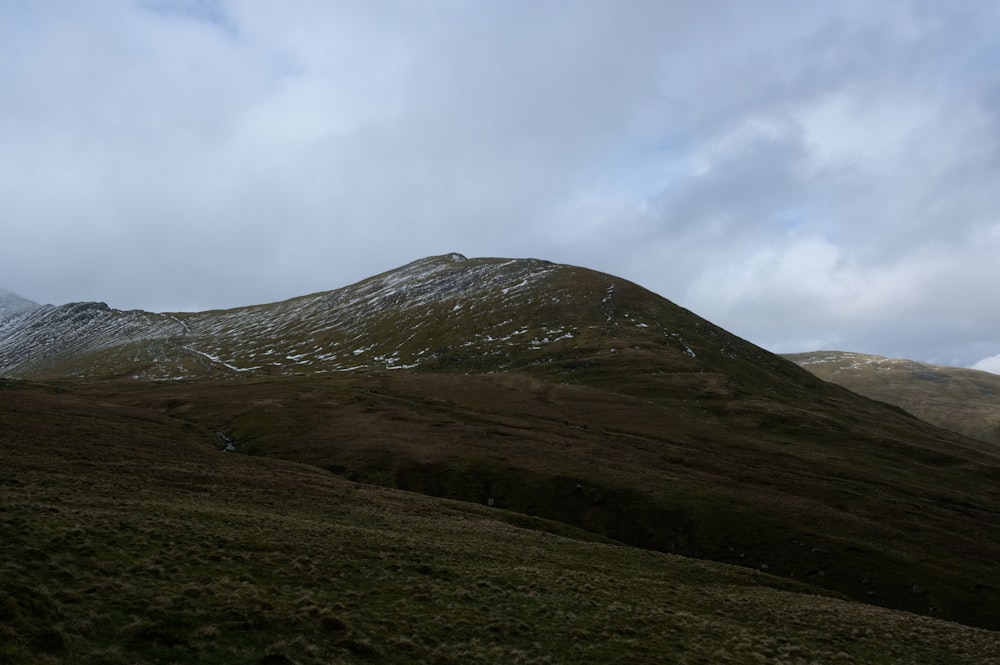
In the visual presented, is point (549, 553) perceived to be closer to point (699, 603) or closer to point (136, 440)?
point (699, 603)

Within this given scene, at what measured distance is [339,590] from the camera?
89.0 feet

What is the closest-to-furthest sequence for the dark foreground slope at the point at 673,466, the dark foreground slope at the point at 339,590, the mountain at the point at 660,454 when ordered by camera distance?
1. the dark foreground slope at the point at 339,590
2. the dark foreground slope at the point at 673,466
3. the mountain at the point at 660,454

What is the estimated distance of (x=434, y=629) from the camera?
80.4 ft

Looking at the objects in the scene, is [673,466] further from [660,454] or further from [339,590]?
[339,590]

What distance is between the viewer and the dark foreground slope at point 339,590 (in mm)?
20109

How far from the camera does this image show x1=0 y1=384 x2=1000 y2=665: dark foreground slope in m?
20.1

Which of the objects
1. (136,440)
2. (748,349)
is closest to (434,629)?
(136,440)

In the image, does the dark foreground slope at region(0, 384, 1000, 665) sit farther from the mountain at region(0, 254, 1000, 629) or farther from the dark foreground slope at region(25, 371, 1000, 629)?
the mountain at region(0, 254, 1000, 629)

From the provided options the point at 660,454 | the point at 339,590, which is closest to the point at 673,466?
the point at 660,454

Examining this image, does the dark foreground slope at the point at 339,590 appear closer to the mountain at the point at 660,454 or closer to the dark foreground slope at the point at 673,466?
the dark foreground slope at the point at 673,466

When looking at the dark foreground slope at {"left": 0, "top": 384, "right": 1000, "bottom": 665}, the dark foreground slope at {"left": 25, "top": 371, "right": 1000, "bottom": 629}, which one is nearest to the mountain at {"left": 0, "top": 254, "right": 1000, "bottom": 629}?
the dark foreground slope at {"left": 25, "top": 371, "right": 1000, "bottom": 629}

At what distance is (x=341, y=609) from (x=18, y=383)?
126m

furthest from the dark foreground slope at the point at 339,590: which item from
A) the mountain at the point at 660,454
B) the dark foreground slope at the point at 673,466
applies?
the mountain at the point at 660,454

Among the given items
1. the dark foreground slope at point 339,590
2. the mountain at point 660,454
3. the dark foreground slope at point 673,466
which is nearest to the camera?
the dark foreground slope at point 339,590
